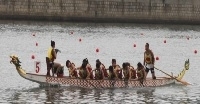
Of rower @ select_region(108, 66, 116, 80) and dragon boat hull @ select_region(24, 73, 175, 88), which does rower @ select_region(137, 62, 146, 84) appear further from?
rower @ select_region(108, 66, 116, 80)

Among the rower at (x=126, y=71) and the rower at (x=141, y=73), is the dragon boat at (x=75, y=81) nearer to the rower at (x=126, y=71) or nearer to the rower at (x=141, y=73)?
the rower at (x=141, y=73)

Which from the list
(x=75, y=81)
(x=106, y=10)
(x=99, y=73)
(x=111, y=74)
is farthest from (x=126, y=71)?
(x=106, y=10)

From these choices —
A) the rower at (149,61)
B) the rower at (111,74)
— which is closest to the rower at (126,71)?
the rower at (111,74)

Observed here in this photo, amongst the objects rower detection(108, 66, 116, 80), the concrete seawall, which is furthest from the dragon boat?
the concrete seawall

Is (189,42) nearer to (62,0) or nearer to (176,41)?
(176,41)

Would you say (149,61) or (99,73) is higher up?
(149,61)

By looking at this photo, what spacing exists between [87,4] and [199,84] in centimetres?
6462

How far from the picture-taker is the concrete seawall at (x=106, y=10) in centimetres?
11606

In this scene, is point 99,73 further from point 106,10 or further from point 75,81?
point 106,10

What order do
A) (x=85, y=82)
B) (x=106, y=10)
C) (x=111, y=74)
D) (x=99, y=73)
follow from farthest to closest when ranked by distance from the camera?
(x=106, y=10), (x=111, y=74), (x=99, y=73), (x=85, y=82)

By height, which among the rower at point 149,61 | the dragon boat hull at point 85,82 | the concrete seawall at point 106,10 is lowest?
the dragon boat hull at point 85,82

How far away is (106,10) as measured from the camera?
393 feet

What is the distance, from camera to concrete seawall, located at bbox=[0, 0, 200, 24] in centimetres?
11606

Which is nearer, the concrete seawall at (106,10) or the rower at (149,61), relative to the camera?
the rower at (149,61)
